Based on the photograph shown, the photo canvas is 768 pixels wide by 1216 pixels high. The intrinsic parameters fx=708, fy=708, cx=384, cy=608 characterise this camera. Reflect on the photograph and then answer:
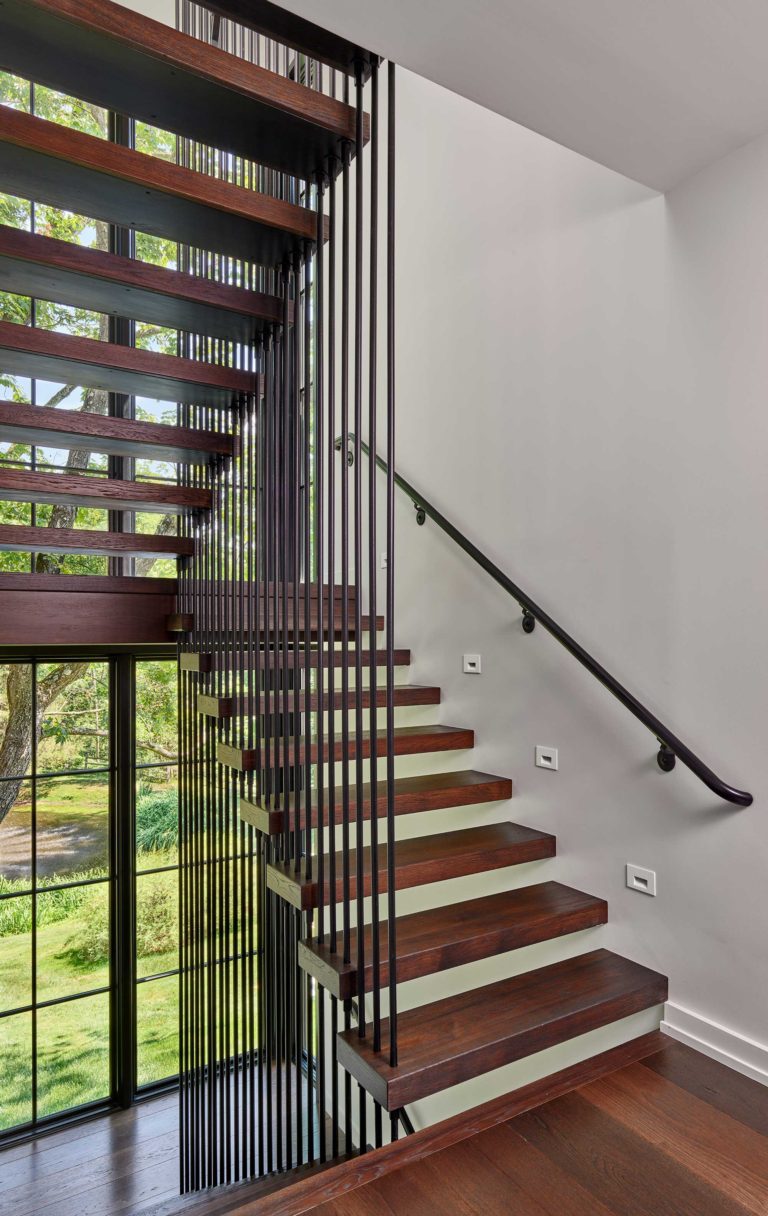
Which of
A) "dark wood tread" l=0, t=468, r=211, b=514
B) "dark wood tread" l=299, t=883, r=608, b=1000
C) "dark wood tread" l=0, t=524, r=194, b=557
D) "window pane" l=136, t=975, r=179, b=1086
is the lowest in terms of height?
"window pane" l=136, t=975, r=179, b=1086

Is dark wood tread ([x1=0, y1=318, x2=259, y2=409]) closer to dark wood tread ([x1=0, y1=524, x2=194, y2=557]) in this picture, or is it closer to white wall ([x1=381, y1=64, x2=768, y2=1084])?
dark wood tread ([x1=0, y1=524, x2=194, y2=557])

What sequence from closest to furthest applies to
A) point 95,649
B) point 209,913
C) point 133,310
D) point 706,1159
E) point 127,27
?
1. point 127,27
2. point 706,1159
3. point 133,310
4. point 209,913
5. point 95,649

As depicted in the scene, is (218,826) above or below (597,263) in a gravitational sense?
below

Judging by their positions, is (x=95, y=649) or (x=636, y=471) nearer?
(x=636, y=471)

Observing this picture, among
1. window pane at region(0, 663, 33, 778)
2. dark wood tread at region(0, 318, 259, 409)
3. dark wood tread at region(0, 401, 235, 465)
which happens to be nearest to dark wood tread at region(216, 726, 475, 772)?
dark wood tread at region(0, 401, 235, 465)

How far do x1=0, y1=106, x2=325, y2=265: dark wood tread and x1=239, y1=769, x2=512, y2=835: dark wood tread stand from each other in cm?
161

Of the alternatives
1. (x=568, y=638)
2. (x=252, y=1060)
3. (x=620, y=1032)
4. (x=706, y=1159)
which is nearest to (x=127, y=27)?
(x=568, y=638)

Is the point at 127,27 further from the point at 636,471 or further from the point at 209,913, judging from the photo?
the point at 209,913

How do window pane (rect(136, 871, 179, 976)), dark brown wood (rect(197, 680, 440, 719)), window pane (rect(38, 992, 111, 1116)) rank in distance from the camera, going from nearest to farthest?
1. dark brown wood (rect(197, 680, 440, 719))
2. window pane (rect(38, 992, 111, 1116))
3. window pane (rect(136, 871, 179, 976))

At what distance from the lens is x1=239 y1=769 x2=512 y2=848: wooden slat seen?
2146 millimetres

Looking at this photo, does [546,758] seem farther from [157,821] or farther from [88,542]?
[157,821]

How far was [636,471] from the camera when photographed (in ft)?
7.30

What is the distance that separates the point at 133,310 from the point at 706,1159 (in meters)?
2.50

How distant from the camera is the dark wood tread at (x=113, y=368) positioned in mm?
1874
